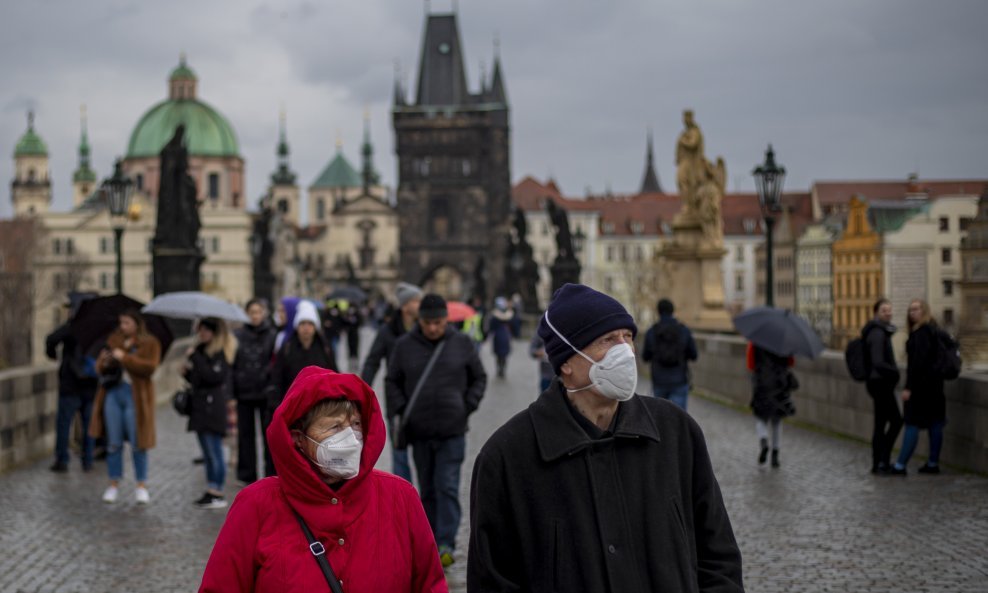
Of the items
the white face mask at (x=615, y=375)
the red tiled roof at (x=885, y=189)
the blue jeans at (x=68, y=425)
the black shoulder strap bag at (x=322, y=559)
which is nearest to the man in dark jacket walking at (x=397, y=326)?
the blue jeans at (x=68, y=425)

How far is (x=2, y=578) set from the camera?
8305mm

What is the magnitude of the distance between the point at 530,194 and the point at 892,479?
4749 inches

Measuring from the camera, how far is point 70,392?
45.5 ft

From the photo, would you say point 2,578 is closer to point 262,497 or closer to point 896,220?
point 262,497

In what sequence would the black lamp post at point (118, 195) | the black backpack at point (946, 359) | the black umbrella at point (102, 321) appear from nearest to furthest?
the black backpack at point (946, 359), the black umbrella at point (102, 321), the black lamp post at point (118, 195)

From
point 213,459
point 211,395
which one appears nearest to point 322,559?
point 213,459

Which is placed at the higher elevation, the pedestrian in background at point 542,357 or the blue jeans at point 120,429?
the pedestrian in background at point 542,357

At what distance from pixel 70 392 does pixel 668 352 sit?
5.80 metres

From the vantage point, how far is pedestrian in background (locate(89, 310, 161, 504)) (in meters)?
11.4

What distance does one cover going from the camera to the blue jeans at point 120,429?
37.2 feet

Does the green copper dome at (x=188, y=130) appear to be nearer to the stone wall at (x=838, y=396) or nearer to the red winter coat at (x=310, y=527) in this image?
the stone wall at (x=838, y=396)

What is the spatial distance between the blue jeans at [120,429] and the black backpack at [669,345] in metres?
4.92

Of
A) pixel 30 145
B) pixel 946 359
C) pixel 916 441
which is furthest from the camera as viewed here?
pixel 30 145

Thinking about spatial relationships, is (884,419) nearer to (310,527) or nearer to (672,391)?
(672,391)
